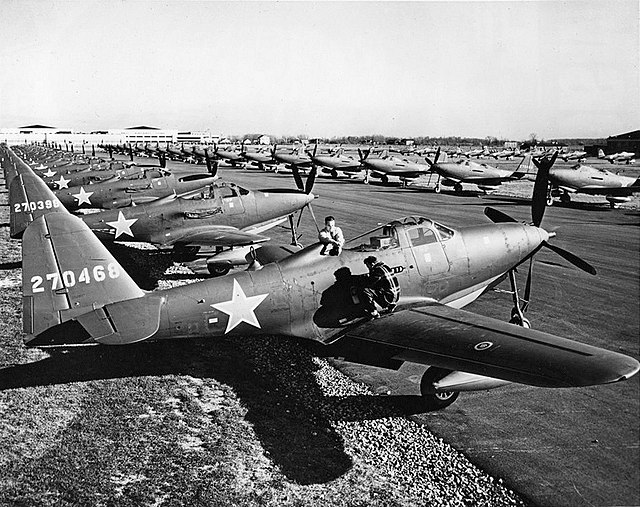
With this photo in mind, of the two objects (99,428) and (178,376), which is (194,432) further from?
(178,376)

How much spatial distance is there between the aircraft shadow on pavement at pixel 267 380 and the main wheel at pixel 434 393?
8.6 inches

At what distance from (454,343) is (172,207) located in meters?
11.7

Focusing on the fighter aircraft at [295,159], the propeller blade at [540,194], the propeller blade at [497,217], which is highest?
the propeller blade at [540,194]

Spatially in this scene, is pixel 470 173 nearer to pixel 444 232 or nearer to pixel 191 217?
pixel 191 217

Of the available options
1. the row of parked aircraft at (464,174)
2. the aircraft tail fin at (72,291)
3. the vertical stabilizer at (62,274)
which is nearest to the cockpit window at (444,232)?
the aircraft tail fin at (72,291)

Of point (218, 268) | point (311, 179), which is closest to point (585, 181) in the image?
point (311, 179)

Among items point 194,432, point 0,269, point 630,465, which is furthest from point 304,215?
point 630,465

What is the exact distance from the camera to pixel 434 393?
683 cm

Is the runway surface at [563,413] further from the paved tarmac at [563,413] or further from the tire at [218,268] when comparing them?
the tire at [218,268]

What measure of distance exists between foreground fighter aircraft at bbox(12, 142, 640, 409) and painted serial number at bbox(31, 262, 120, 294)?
0.05ft

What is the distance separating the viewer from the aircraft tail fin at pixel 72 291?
22.7ft

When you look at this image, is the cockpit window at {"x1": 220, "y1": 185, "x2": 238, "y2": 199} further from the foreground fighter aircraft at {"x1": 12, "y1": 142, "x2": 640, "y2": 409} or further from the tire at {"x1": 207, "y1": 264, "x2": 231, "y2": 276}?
the foreground fighter aircraft at {"x1": 12, "y1": 142, "x2": 640, "y2": 409}

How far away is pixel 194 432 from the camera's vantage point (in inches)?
254

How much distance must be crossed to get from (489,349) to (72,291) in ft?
18.9
